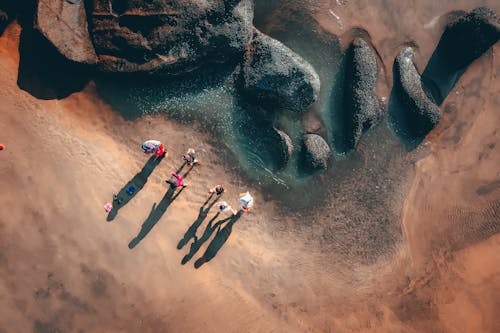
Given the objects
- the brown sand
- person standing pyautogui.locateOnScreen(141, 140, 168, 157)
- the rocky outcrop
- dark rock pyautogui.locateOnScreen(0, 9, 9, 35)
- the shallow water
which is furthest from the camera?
the rocky outcrop

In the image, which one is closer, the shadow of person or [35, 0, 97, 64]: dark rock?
[35, 0, 97, 64]: dark rock

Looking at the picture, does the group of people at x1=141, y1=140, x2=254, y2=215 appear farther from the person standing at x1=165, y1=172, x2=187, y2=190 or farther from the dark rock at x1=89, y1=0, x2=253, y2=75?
the dark rock at x1=89, y1=0, x2=253, y2=75

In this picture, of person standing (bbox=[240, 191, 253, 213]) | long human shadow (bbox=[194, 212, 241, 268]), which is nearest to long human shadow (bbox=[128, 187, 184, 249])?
long human shadow (bbox=[194, 212, 241, 268])

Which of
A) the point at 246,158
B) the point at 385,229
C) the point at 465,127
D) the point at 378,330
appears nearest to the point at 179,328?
the point at 246,158

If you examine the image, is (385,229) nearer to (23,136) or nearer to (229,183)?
(229,183)

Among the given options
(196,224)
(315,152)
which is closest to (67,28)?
(196,224)

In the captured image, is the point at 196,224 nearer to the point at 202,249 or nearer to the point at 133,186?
the point at 202,249

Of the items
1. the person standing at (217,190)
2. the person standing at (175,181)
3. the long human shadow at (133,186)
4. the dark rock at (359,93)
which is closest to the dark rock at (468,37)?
the dark rock at (359,93)
